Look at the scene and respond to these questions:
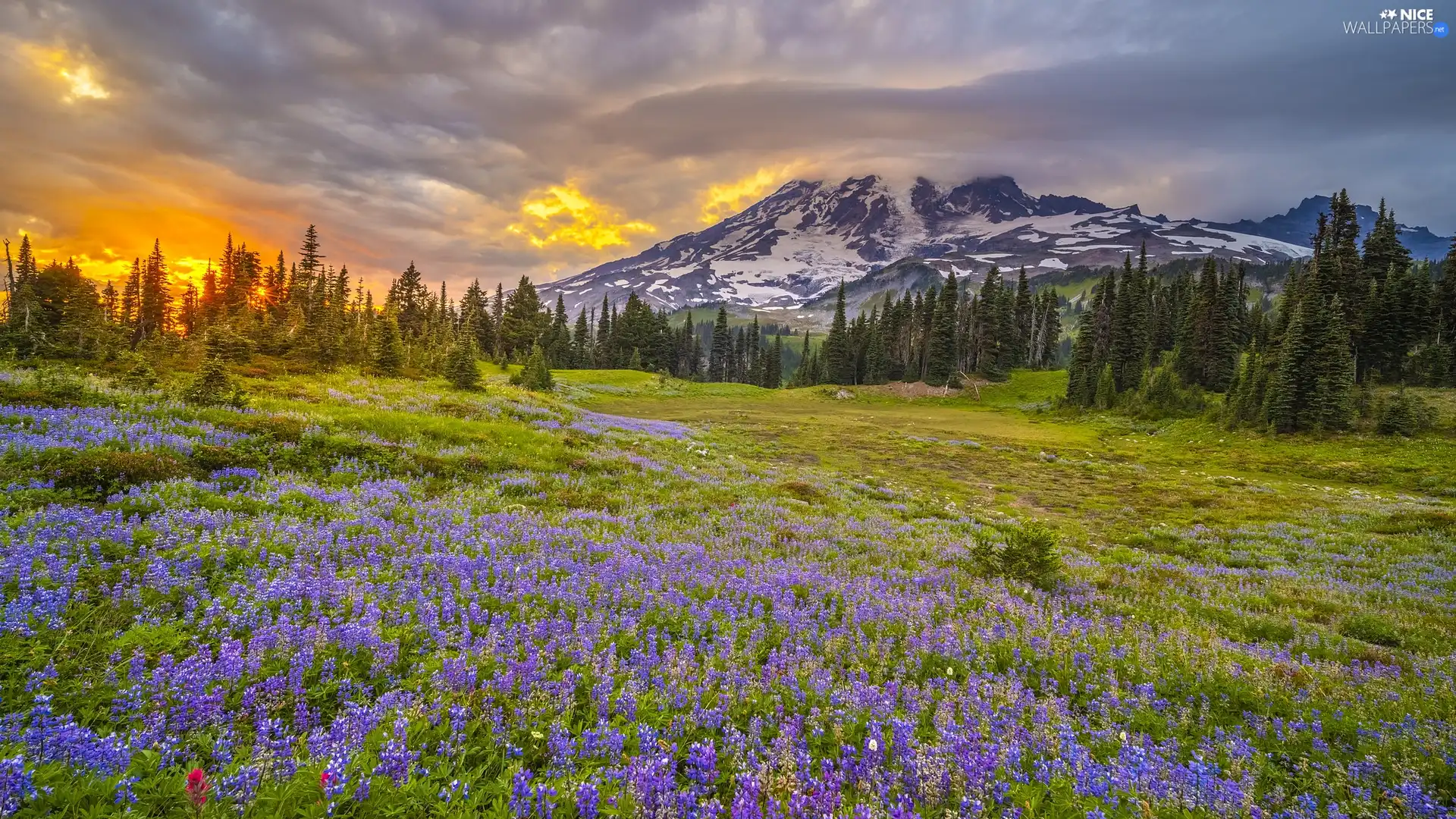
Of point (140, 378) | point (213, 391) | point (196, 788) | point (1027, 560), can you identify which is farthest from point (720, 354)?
point (196, 788)

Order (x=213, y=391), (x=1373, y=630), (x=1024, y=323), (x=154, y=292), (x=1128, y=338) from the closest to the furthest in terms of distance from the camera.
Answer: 1. (x=1373, y=630)
2. (x=213, y=391)
3. (x=154, y=292)
4. (x=1128, y=338)
5. (x=1024, y=323)

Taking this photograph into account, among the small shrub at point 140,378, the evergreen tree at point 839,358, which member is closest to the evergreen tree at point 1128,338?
the evergreen tree at point 839,358

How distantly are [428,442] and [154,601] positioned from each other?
10.4m

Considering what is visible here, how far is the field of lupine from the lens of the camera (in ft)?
12.4

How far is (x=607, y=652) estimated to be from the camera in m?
5.64

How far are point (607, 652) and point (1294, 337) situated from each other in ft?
216

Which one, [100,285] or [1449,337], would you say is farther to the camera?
[100,285]

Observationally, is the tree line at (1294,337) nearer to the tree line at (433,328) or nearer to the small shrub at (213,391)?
the tree line at (433,328)

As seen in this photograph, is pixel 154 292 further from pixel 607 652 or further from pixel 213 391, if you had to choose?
pixel 607 652

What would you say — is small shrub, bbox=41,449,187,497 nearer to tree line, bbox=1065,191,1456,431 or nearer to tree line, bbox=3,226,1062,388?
tree line, bbox=3,226,1062,388

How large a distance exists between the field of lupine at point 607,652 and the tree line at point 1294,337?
1775 inches

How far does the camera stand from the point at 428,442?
15430mm

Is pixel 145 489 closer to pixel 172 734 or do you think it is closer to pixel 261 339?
pixel 172 734

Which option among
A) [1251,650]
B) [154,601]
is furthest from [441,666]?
[1251,650]
